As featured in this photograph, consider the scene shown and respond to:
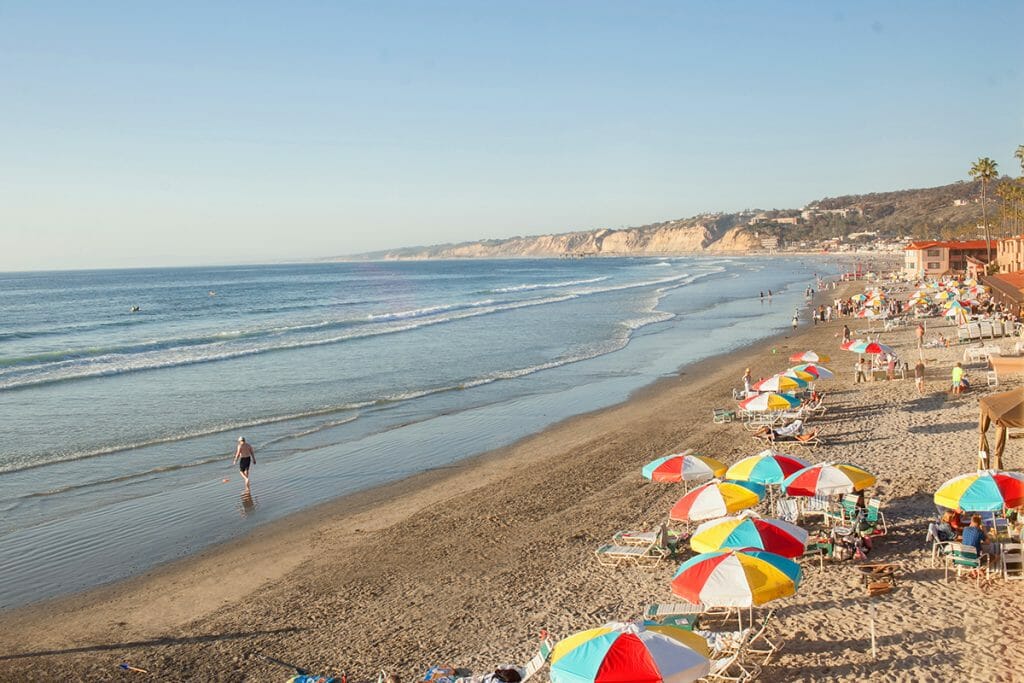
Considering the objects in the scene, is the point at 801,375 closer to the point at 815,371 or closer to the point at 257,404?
the point at 815,371

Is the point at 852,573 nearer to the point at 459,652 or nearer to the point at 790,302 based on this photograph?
the point at 459,652

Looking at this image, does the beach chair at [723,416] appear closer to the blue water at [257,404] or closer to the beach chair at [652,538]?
the blue water at [257,404]

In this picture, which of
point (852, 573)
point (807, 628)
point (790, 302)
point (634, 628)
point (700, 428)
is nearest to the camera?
point (634, 628)

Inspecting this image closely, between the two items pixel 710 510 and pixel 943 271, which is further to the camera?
pixel 943 271

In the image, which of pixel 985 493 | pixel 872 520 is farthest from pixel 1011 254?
pixel 985 493

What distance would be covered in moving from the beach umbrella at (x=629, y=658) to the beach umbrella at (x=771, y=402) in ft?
36.4

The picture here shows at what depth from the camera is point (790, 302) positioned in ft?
191

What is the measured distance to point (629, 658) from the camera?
22.1 feet

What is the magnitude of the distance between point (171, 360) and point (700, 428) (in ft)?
89.1

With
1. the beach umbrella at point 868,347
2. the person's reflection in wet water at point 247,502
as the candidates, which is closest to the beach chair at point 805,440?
the beach umbrella at point 868,347

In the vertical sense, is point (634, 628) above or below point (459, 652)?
above

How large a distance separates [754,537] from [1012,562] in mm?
3437

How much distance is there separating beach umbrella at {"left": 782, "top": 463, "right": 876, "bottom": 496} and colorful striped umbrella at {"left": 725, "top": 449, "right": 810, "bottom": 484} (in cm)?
33

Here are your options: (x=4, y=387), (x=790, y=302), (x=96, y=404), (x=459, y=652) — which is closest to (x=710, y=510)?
(x=459, y=652)
